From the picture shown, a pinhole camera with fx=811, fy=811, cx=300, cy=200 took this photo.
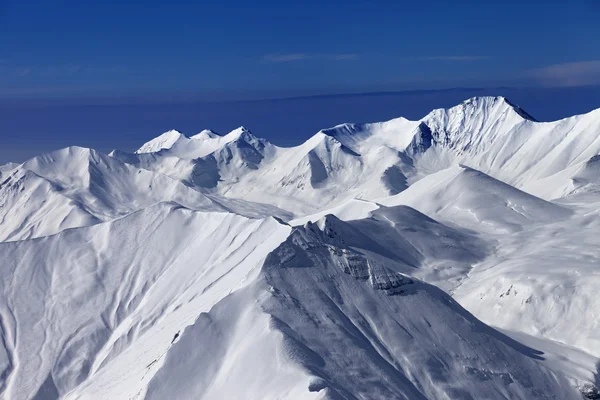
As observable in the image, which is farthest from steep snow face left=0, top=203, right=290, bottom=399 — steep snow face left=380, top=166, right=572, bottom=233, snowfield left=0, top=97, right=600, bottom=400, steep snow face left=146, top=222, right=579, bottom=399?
steep snow face left=380, top=166, right=572, bottom=233

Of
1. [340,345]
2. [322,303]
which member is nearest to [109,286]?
[322,303]

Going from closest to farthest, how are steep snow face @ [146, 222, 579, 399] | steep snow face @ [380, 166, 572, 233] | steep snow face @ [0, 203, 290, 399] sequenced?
steep snow face @ [146, 222, 579, 399]
steep snow face @ [0, 203, 290, 399]
steep snow face @ [380, 166, 572, 233]

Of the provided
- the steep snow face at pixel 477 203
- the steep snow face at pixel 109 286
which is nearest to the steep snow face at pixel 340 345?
the steep snow face at pixel 109 286

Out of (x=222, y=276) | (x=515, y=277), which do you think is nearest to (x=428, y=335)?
(x=515, y=277)

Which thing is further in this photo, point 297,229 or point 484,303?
point 484,303

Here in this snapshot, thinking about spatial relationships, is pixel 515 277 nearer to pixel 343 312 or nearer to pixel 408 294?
pixel 408 294

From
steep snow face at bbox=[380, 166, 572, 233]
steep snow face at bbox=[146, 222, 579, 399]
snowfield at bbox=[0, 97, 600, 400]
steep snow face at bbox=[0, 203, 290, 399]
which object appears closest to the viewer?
steep snow face at bbox=[146, 222, 579, 399]

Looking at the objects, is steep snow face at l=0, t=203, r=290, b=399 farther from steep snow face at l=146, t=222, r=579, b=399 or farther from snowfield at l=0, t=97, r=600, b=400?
steep snow face at l=146, t=222, r=579, b=399
